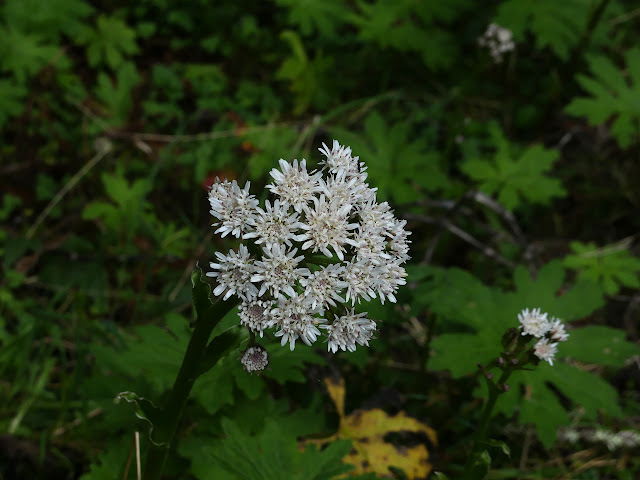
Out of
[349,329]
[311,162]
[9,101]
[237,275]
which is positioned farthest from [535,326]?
[9,101]

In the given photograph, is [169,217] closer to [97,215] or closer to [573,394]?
[97,215]

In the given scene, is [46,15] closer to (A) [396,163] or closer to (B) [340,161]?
(A) [396,163]

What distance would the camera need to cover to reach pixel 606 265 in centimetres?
413

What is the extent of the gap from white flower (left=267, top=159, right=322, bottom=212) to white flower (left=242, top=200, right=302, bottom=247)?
0.19 ft

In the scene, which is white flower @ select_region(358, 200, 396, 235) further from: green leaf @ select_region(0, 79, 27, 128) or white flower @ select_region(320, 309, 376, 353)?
green leaf @ select_region(0, 79, 27, 128)

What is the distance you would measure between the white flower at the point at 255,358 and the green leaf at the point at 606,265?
2865 mm

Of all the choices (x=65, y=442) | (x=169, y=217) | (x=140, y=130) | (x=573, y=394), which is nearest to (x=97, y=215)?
(x=169, y=217)

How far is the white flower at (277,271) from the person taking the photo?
175cm

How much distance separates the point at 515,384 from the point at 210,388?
143 cm

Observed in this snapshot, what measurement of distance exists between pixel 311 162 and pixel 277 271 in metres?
2.86

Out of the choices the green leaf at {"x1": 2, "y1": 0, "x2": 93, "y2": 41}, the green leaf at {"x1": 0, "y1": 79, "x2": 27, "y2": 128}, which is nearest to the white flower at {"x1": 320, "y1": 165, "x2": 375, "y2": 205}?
the green leaf at {"x1": 0, "y1": 79, "x2": 27, "y2": 128}

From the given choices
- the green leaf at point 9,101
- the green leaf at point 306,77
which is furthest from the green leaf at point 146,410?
the green leaf at point 306,77

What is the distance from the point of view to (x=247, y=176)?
4.72m

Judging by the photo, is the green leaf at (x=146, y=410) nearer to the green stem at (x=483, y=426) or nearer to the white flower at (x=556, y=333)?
the green stem at (x=483, y=426)
